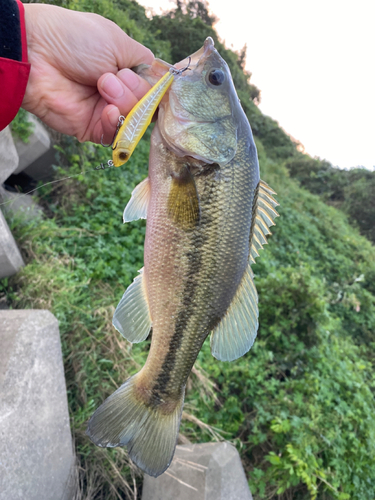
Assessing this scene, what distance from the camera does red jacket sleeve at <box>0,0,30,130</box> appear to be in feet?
4.80

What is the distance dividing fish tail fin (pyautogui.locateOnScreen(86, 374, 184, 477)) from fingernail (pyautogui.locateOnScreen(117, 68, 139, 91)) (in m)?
1.61

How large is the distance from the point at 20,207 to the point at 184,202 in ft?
8.83

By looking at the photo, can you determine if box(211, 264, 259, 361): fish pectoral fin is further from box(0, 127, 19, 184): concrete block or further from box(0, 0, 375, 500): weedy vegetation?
box(0, 127, 19, 184): concrete block

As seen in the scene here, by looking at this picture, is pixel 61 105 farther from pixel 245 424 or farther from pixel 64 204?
pixel 245 424

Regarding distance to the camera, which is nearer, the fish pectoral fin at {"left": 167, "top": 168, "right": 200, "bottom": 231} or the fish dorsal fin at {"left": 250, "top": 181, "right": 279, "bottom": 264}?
the fish pectoral fin at {"left": 167, "top": 168, "right": 200, "bottom": 231}

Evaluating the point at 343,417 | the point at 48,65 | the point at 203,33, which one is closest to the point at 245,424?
the point at 343,417

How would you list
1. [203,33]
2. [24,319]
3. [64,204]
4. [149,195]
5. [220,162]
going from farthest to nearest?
[203,33] < [64,204] < [24,319] < [149,195] < [220,162]

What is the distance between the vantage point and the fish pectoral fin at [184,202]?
1.44 meters

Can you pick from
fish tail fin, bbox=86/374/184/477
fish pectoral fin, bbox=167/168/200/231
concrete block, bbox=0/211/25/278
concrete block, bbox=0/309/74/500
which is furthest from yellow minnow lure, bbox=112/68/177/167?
concrete block, bbox=0/211/25/278

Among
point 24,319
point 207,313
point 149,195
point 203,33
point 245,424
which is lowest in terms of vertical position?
point 245,424

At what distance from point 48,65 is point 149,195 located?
106cm

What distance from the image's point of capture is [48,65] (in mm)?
1801

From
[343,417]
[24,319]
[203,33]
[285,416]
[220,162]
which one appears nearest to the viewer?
[220,162]

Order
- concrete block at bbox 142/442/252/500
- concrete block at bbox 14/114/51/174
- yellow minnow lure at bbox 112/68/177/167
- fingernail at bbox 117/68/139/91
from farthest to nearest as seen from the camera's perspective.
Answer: concrete block at bbox 14/114/51/174 → concrete block at bbox 142/442/252/500 → fingernail at bbox 117/68/139/91 → yellow minnow lure at bbox 112/68/177/167
